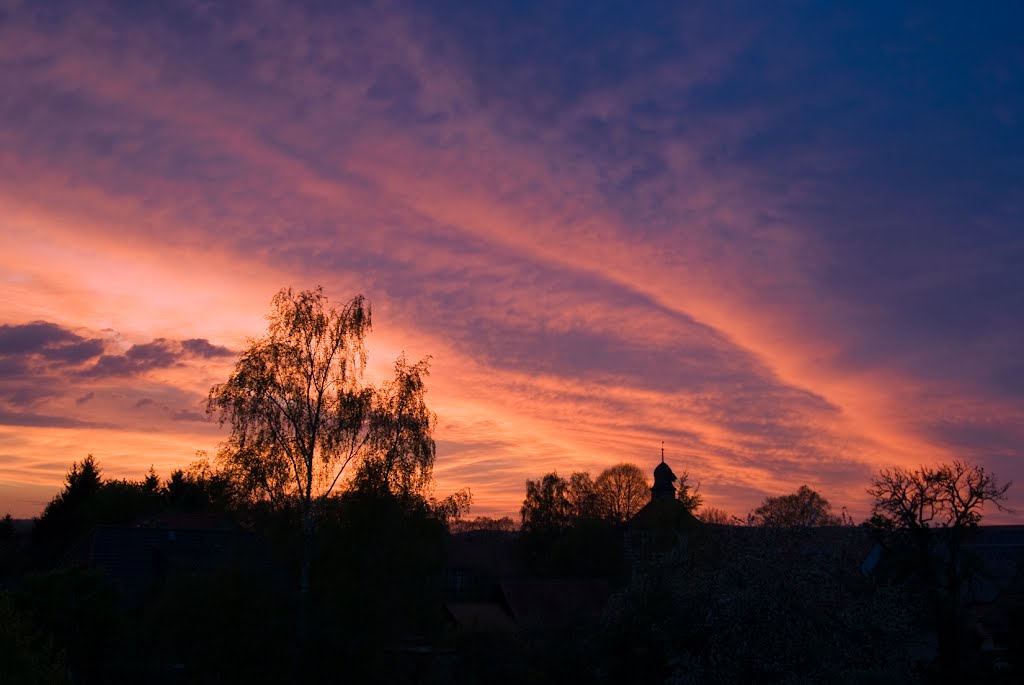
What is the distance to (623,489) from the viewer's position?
96938mm

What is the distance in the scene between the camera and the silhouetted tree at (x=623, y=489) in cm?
9459

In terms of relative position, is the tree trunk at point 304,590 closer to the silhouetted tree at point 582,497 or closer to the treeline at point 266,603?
the treeline at point 266,603

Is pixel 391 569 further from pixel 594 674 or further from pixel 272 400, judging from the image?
pixel 594 674

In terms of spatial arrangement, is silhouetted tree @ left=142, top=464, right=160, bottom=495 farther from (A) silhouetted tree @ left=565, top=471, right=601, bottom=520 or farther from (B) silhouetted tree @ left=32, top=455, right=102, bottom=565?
(A) silhouetted tree @ left=565, top=471, right=601, bottom=520

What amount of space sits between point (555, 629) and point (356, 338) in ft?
47.4

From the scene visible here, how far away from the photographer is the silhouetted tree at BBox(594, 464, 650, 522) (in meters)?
94.6

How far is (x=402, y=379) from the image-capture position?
3588 centimetres

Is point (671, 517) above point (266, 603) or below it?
above

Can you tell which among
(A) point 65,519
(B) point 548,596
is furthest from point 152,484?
(B) point 548,596

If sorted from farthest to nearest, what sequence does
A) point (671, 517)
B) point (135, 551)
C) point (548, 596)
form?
point (671, 517), point (548, 596), point (135, 551)

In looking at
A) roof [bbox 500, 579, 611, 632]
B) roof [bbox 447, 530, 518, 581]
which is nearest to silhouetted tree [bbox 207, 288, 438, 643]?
roof [bbox 500, 579, 611, 632]

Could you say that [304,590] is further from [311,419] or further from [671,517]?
[671,517]

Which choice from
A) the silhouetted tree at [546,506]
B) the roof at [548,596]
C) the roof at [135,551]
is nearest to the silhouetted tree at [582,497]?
the silhouetted tree at [546,506]

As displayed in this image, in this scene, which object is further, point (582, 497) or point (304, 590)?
point (582, 497)
